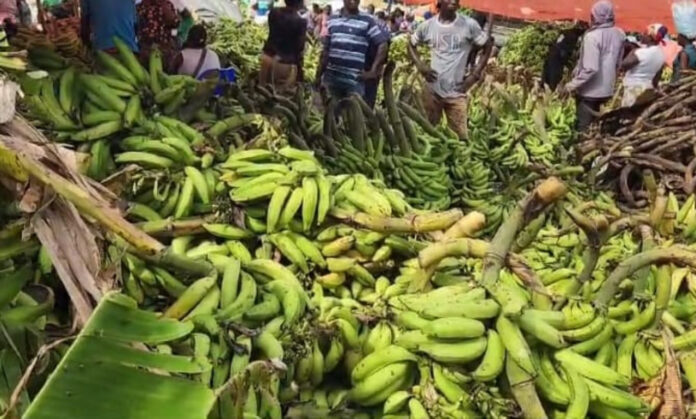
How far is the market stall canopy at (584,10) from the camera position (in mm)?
9938

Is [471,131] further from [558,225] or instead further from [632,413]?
[632,413]

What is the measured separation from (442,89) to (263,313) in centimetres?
426

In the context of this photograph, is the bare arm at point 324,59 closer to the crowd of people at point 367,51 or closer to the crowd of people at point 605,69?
the crowd of people at point 367,51

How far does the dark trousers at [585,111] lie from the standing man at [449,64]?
1.02 metres

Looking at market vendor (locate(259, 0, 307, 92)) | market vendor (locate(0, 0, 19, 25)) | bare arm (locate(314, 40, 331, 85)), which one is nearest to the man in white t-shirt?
bare arm (locate(314, 40, 331, 85))

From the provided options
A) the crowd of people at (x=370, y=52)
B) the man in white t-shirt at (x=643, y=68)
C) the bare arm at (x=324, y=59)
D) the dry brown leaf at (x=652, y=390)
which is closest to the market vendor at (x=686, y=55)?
the man in white t-shirt at (x=643, y=68)

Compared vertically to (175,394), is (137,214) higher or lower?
lower

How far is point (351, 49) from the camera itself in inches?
242

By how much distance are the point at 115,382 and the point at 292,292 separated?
958mm

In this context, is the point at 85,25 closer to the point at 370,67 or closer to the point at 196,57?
the point at 196,57

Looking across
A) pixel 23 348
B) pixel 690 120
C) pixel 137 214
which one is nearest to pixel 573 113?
pixel 690 120

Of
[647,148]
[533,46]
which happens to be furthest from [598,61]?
[533,46]

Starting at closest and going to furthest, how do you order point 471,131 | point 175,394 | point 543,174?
1. point 175,394
2. point 543,174
3. point 471,131

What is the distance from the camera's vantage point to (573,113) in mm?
6836
